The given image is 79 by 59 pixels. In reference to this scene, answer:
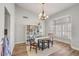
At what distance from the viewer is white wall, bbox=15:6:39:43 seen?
65.4 inches

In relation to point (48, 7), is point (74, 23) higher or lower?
lower

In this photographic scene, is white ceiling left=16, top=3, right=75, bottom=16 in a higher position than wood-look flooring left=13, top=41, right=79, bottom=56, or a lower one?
higher

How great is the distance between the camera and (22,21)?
1.69 metres

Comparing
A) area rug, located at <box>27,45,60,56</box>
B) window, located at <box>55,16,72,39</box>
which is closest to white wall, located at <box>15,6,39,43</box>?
area rug, located at <box>27,45,60,56</box>

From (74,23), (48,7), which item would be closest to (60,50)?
(74,23)

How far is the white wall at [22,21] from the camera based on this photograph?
65.4 inches

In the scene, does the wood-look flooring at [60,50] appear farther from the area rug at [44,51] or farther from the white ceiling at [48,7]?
the white ceiling at [48,7]

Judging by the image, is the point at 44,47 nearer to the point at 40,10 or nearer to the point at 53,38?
the point at 53,38

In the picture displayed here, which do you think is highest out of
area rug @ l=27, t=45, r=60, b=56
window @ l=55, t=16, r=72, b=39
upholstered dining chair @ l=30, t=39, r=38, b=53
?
window @ l=55, t=16, r=72, b=39

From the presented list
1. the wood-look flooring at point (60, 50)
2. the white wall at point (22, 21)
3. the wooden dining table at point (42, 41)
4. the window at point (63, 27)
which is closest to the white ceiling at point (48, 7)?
the white wall at point (22, 21)

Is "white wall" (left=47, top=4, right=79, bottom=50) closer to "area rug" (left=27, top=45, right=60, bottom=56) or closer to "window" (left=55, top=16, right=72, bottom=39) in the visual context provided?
"window" (left=55, top=16, right=72, bottom=39)

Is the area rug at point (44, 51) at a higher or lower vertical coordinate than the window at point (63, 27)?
lower

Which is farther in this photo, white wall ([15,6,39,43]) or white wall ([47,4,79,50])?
white wall ([15,6,39,43])

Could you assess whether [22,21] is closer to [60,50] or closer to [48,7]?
[48,7]
